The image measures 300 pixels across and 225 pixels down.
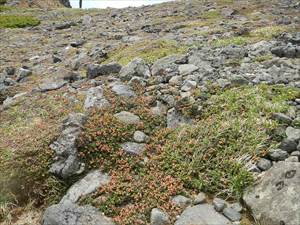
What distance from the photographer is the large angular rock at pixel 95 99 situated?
1438cm

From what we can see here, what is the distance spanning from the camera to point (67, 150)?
40.3 ft

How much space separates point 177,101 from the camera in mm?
13977

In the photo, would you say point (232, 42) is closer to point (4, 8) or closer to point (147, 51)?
point (147, 51)

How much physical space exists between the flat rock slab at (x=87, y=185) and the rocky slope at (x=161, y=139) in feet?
0.09

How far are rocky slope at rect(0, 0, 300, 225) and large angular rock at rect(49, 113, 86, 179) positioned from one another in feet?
0.10

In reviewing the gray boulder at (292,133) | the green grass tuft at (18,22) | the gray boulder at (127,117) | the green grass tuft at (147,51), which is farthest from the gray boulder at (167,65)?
the green grass tuft at (18,22)

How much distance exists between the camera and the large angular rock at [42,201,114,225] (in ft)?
33.1

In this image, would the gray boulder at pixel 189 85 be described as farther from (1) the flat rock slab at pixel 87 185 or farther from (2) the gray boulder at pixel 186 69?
(1) the flat rock slab at pixel 87 185

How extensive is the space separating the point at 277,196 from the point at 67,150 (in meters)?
5.62

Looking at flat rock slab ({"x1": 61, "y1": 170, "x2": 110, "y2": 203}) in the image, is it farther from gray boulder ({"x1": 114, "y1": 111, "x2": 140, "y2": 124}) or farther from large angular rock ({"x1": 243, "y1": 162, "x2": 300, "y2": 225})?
large angular rock ({"x1": 243, "y1": 162, "x2": 300, "y2": 225})

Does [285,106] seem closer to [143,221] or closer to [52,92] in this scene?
[143,221]

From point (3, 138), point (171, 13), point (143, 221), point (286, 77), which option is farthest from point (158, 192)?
point (171, 13)

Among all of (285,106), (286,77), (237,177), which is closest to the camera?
(237,177)

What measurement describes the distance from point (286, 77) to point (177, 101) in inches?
147
